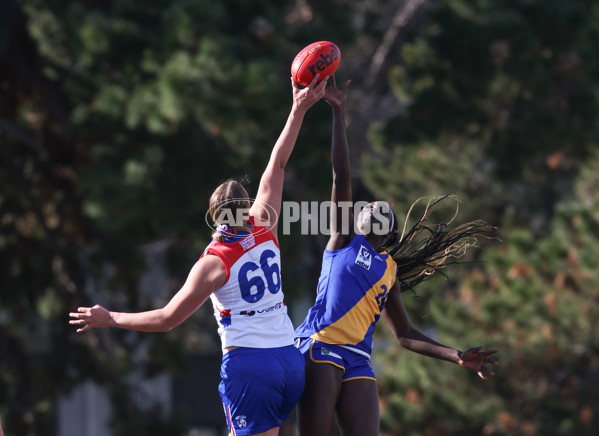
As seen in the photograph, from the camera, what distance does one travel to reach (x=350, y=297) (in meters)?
4.68

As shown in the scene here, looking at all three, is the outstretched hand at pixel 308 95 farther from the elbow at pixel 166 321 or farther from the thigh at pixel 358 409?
the thigh at pixel 358 409

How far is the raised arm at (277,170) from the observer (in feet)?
14.4

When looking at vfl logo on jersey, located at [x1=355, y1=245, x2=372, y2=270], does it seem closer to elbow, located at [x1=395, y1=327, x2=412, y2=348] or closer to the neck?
the neck

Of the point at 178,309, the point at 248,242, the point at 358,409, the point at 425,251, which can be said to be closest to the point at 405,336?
the point at 358,409

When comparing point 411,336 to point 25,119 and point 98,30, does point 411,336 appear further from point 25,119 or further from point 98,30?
point 25,119

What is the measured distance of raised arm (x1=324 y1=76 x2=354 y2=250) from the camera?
4.72 metres

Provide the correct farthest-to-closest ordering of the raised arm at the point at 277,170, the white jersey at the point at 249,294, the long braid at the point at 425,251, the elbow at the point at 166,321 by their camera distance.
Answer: the long braid at the point at 425,251 < the raised arm at the point at 277,170 < the white jersey at the point at 249,294 < the elbow at the point at 166,321

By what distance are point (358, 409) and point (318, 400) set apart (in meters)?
0.23

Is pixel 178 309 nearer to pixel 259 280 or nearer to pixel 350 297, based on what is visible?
pixel 259 280

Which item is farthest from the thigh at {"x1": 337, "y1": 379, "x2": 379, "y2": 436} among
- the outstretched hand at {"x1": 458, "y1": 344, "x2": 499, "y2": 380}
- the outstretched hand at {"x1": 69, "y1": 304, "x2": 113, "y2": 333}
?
the outstretched hand at {"x1": 69, "y1": 304, "x2": 113, "y2": 333}

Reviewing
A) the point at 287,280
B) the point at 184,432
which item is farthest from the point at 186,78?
the point at 184,432

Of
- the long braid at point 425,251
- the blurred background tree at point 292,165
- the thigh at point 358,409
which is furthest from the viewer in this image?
the blurred background tree at point 292,165

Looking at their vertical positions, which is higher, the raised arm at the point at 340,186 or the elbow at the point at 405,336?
the raised arm at the point at 340,186

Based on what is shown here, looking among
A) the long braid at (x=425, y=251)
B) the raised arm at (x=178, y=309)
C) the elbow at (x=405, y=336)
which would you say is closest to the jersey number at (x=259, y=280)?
the raised arm at (x=178, y=309)
